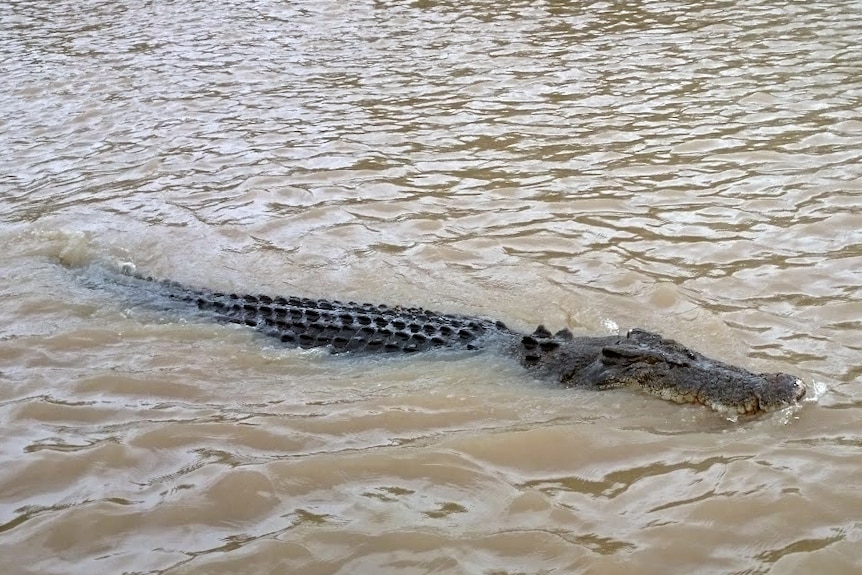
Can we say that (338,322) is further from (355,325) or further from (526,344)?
(526,344)

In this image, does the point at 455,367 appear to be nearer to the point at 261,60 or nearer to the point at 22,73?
the point at 261,60

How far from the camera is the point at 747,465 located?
3.47m

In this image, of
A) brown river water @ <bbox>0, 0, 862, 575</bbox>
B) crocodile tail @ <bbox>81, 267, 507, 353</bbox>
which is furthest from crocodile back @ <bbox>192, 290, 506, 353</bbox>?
brown river water @ <bbox>0, 0, 862, 575</bbox>

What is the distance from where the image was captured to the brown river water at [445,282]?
3.23 metres

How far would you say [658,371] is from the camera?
4.22 metres

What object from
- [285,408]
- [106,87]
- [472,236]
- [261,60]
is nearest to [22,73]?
[106,87]

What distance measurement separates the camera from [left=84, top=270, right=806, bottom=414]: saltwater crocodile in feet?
12.9

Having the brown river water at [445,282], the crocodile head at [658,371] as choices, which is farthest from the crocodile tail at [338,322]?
the crocodile head at [658,371]

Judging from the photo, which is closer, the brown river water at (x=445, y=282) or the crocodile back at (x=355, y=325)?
the brown river water at (x=445, y=282)

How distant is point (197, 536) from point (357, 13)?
12.3 meters

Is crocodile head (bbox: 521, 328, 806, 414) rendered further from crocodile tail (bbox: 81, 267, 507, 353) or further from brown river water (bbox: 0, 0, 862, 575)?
crocodile tail (bbox: 81, 267, 507, 353)

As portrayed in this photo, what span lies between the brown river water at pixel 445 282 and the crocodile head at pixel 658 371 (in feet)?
0.31

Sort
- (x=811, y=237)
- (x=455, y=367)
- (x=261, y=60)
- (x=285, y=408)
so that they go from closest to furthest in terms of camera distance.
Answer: (x=285, y=408) → (x=455, y=367) → (x=811, y=237) → (x=261, y=60)

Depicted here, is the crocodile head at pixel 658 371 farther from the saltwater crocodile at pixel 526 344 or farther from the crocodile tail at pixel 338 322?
the crocodile tail at pixel 338 322
